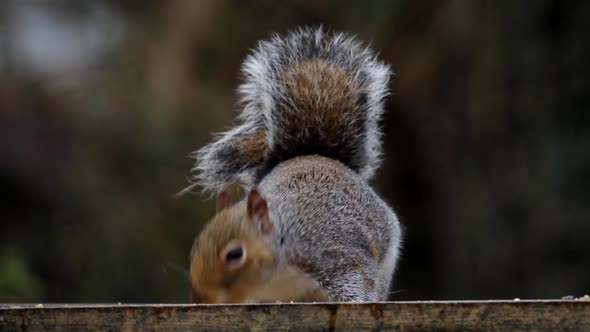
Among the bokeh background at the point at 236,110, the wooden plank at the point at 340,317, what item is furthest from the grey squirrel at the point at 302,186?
the bokeh background at the point at 236,110

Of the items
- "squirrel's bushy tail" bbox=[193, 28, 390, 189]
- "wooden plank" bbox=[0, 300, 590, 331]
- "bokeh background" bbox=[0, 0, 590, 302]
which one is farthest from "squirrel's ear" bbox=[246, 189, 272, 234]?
"bokeh background" bbox=[0, 0, 590, 302]

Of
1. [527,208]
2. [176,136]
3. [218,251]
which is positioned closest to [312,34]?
[218,251]

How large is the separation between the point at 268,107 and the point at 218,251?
3.60 ft

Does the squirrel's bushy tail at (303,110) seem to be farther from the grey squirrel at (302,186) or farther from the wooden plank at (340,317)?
the wooden plank at (340,317)

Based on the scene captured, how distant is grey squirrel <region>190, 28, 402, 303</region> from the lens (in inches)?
96.1

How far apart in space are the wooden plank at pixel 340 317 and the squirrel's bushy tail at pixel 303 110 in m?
1.61

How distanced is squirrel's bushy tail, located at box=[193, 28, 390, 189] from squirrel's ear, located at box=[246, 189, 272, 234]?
820 millimetres

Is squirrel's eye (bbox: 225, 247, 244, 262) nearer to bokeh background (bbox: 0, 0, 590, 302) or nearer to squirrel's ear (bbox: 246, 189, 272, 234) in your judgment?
squirrel's ear (bbox: 246, 189, 272, 234)

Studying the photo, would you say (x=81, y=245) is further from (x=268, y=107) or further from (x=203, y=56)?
(x=268, y=107)

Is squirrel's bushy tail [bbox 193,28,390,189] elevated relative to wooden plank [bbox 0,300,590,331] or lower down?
elevated

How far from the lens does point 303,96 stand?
3.40 meters

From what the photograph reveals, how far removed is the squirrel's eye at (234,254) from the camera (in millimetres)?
2386

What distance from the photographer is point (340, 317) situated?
1791mm

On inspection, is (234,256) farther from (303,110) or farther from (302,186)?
(303,110)
